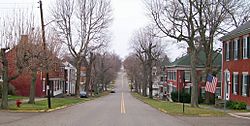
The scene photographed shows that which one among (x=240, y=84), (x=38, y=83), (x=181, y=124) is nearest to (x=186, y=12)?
(x=240, y=84)

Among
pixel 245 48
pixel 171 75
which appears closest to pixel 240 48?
pixel 245 48

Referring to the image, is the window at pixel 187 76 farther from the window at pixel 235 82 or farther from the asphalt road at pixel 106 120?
the asphalt road at pixel 106 120

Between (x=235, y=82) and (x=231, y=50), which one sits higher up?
(x=231, y=50)

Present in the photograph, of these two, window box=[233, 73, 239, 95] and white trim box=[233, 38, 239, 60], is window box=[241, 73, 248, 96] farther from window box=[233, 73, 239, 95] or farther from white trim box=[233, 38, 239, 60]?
white trim box=[233, 38, 239, 60]

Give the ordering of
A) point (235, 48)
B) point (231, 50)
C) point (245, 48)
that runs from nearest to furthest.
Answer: point (245, 48), point (235, 48), point (231, 50)

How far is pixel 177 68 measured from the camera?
249ft

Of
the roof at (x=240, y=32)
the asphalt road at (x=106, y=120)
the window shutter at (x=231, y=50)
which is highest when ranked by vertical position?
the roof at (x=240, y=32)

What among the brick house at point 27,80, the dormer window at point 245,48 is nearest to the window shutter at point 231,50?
the dormer window at point 245,48

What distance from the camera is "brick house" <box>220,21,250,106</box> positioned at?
1449 inches

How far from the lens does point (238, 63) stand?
39562mm

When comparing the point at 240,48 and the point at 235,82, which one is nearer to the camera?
the point at 240,48

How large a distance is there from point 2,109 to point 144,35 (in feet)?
196

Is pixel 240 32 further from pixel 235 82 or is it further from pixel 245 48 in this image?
pixel 235 82

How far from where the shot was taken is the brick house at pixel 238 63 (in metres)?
36.8
